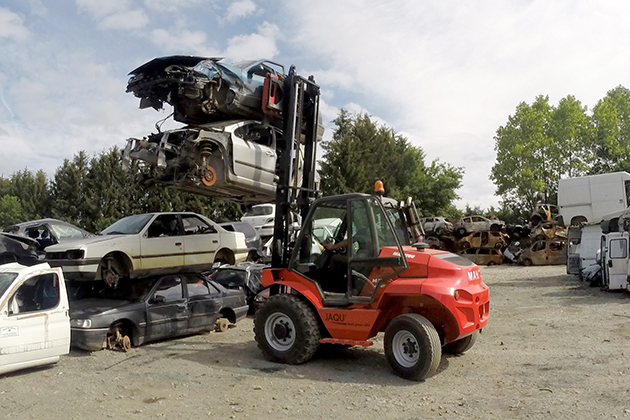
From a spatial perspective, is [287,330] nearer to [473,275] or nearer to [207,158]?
[473,275]

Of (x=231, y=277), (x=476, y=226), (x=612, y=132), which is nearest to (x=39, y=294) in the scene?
(x=231, y=277)

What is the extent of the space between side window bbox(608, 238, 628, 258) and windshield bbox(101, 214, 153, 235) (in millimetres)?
11240

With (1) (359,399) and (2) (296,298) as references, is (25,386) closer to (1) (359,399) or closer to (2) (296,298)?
(2) (296,298)

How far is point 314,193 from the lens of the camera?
906 centimetres

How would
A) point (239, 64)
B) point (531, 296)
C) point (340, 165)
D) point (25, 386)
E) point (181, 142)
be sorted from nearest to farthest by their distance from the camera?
point (25, 386) → point (181, 142) → point (239, 64) → point (531, 296) → point (340, 165)

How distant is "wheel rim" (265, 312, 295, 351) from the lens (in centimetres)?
738

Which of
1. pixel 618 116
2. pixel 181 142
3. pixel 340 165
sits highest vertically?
pixel 618 116

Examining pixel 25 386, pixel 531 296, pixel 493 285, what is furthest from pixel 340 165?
pixel 25 386

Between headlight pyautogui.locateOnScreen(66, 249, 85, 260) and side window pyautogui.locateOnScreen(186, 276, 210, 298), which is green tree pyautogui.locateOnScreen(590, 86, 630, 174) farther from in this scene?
headlight pyautogui.locateOnScreen(66, 249, 85, 260)

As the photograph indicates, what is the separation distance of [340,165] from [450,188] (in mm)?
12178

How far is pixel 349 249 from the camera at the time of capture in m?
7.00

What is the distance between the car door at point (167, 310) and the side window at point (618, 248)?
35.2 ft

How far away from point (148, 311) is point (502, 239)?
19327 mm

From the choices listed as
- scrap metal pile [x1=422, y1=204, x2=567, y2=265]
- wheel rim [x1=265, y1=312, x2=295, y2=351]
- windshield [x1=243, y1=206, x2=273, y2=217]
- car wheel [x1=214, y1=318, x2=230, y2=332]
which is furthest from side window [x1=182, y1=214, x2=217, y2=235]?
scrap metal pile [x1=422, y1=204, x2=567, y2=265]
